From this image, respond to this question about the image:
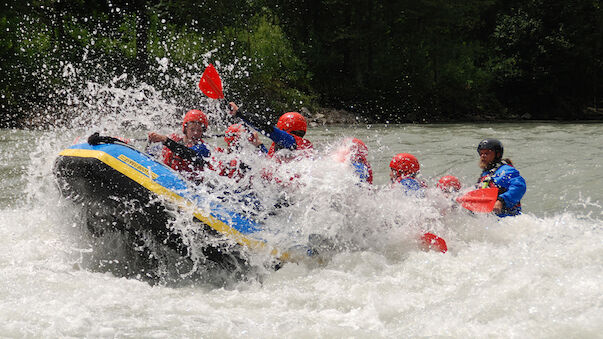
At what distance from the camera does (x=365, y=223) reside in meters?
5.51

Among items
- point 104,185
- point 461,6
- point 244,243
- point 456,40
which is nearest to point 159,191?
point 104,185

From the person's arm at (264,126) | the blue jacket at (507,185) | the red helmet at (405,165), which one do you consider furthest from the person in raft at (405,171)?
the person's arm at (264,126)

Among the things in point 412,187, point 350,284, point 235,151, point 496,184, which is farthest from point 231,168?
point 496,184

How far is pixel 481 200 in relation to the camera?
5.57 meters

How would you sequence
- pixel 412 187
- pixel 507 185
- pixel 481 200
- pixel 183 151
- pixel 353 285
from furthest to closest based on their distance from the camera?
pixel 507 185 → pixel 412 187 → pixel 481 200 → pixel 183 151 → pixel 353 285

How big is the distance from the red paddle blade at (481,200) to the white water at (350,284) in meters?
0.28

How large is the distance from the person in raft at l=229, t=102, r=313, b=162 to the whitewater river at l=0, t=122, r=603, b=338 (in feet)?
0.67

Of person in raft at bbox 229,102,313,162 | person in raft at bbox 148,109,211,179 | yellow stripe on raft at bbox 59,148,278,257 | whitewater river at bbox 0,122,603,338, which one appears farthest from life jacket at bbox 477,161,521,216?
person in raft at bbox 148,109,211,179

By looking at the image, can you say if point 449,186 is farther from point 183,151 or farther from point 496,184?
point 183,151

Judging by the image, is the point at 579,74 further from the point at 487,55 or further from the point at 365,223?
the point at 365,223

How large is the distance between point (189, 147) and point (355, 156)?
5.00 ft

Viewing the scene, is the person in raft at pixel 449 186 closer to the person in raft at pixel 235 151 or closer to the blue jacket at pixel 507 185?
the blue jacket at pixel 507 185

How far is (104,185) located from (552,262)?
3464 millimetres

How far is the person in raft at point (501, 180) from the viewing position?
5.73 m
